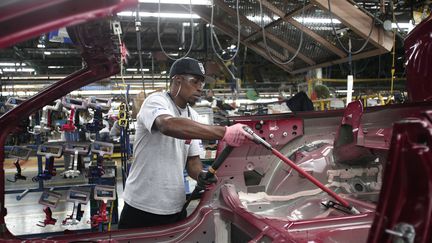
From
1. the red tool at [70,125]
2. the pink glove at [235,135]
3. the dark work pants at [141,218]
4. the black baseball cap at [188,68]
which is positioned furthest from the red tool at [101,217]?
the pink glove at [235,135]

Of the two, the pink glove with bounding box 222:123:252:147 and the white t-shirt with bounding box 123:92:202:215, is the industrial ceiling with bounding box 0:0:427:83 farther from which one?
the pink glove with bounding box 222:123:252:147

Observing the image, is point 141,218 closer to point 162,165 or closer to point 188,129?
point 162,165

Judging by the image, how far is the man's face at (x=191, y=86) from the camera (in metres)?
2.41

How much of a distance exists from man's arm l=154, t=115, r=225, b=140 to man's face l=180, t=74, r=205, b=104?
440mm

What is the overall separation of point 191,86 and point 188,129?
1.73ft

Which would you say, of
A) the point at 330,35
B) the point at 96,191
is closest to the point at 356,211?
the point at 96,191

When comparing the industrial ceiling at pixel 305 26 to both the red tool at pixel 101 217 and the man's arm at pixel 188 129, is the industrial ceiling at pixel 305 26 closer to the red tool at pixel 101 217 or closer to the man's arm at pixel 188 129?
the red tool at pixel 101 217

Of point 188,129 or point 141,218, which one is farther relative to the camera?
point 141,218

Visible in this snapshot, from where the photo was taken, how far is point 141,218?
2.50 meters

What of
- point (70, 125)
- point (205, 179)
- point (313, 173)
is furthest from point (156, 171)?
point (70, 125)

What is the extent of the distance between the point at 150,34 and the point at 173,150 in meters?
9.64

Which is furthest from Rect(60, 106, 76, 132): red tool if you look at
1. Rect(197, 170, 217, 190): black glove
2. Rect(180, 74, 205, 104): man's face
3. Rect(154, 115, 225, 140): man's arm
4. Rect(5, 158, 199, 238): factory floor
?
Rect(154, 115, 225, 140): man's arm

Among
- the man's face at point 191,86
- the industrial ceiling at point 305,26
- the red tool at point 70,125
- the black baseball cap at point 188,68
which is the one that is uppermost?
the industrial ceiling at point 305,26

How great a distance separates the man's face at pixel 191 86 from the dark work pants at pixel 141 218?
0.83m
